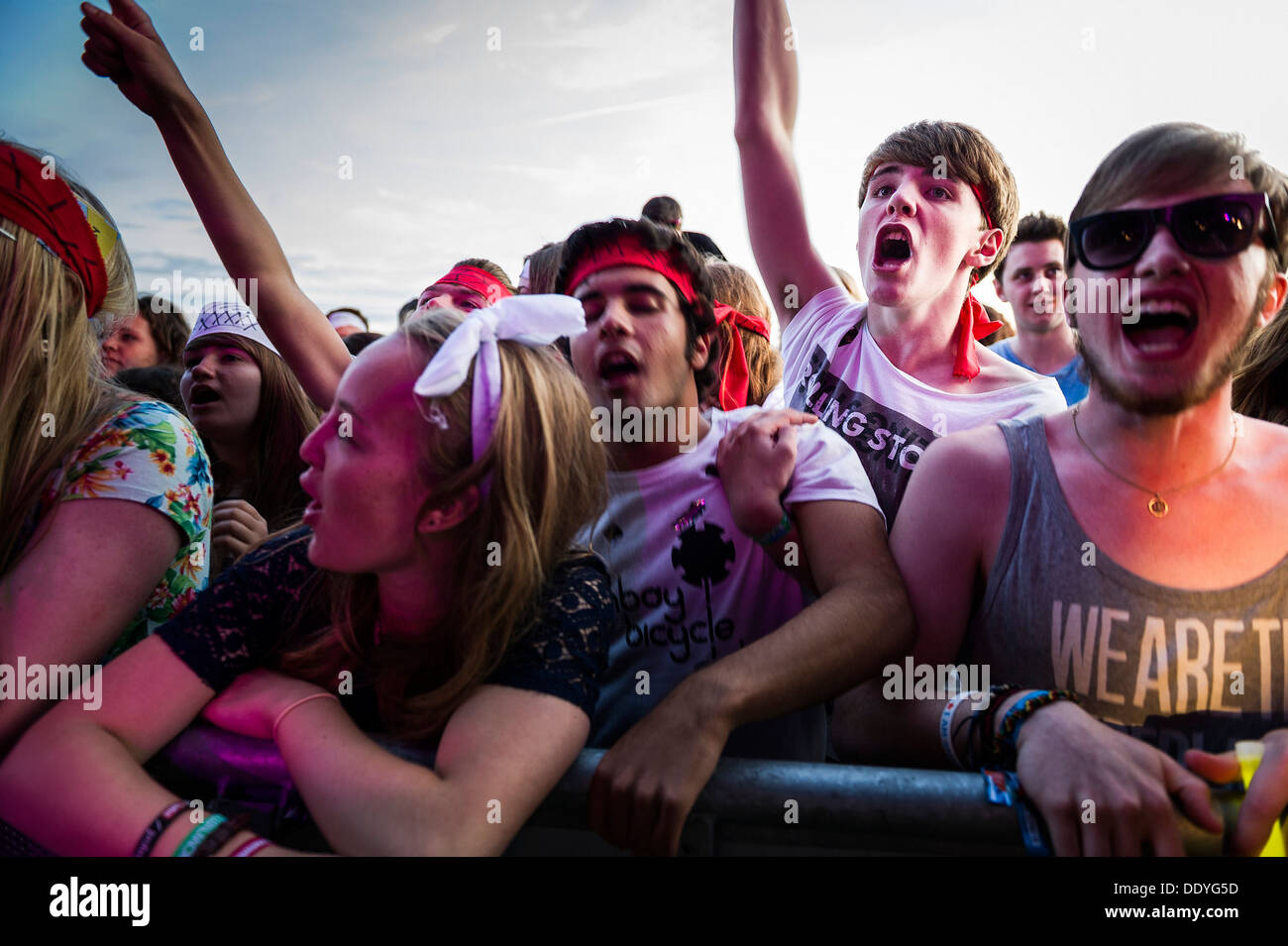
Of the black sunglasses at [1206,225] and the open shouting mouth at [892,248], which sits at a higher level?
the open shouting mouth at [892,248]

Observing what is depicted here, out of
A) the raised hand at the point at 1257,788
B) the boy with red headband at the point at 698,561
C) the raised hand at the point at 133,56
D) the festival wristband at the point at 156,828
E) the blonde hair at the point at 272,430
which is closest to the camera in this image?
the raised hand at the point at 1257,788

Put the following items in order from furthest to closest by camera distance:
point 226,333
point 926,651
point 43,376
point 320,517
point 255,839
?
point 226,333 → point 43,376 → point 926,651 → point 320,517 → point 255,839

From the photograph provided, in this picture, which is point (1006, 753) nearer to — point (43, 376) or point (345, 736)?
point (345, 736)

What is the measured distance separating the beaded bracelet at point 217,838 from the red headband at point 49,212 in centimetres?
126

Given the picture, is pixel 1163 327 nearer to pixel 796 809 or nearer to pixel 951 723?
pixel 951 723

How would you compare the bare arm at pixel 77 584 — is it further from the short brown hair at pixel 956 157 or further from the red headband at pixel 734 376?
the short brown hair at pixel 956 157

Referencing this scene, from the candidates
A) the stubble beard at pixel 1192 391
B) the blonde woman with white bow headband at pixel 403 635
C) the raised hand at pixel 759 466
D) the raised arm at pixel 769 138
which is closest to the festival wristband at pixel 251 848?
the blonde woman with white bow headband at pixel 403 635

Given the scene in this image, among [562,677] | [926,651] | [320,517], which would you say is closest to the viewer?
[562,677]

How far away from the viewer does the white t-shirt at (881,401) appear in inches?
98.7
